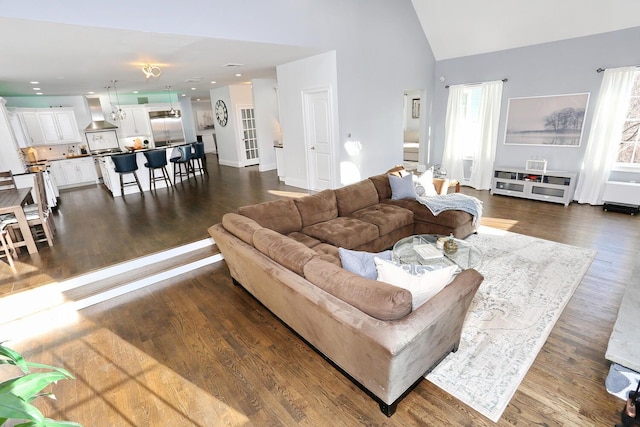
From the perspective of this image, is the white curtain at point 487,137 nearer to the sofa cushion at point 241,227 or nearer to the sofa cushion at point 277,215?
the sofa cushion at point 277,215

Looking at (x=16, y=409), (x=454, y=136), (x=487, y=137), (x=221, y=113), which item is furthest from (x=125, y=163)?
(x=487, y=137)

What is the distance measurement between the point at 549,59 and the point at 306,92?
4427 millimetres

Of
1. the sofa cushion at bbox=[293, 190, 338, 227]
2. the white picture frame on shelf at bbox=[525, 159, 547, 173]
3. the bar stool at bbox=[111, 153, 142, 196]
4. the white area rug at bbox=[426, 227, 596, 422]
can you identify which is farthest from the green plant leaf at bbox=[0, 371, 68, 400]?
the white picture frame on shelf at bbox=[525, 159, 547, 173]

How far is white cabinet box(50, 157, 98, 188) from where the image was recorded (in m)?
7.96

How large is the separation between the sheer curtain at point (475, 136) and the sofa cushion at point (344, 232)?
14.2 ft

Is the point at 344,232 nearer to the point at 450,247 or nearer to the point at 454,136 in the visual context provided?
the point at 450,247

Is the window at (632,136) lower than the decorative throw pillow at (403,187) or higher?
higher

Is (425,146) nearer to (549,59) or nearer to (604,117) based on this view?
(549,59)

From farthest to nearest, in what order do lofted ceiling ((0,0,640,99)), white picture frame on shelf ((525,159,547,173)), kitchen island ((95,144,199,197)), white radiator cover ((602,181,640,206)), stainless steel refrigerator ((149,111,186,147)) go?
1. stainless steel refrigerator ((149,111,186,147))
2. kitchen island ((95,144,199,197))
3. white picture frame on shelf ((525,159,547,173))
4. white radiator cover ((602,181,640,206))
5. lofted ceiling ((0,0,640,99))

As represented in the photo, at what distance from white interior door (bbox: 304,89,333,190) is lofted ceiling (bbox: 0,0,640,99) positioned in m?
0.83

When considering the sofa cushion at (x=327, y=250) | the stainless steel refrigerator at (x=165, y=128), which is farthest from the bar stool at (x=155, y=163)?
the sofa cushion at (x=327, y=250)

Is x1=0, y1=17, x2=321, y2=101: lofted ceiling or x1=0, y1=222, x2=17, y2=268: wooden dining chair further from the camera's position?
x1=0, y1=222, x2=17, y2=268: wooden dining chair

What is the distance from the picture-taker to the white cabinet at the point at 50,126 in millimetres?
8016

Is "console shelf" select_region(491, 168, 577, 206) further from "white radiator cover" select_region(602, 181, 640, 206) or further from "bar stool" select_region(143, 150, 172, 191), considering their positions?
"bar stool" select_region(143, 150, 172, 191)
